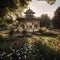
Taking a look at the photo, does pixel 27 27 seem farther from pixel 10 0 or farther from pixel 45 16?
pixel 45 16

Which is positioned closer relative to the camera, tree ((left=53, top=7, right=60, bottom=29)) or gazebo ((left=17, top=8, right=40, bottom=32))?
gazebo ((left=17, top=8, right=40, bottom=32))

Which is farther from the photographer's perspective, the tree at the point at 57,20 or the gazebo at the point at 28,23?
the tree at the point at 57,20

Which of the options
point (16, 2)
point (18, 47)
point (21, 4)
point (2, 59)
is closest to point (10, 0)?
point (16, 2)

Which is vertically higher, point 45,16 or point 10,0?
point 10,0

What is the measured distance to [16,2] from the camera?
22.9 meters

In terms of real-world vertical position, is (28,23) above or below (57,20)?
above

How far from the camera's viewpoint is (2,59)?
12477 millimetres

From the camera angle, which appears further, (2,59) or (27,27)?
(27,27)

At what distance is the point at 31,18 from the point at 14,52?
100ft

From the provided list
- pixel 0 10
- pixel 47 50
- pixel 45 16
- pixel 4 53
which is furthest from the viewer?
pixel 45 16

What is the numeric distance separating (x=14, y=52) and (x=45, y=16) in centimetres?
6072

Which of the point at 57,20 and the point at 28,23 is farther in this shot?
the point at 57,20

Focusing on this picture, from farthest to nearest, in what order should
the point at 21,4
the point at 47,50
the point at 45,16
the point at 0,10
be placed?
the point at 45,16, the point at 21,4, the point at 0,10, the point at 47,50

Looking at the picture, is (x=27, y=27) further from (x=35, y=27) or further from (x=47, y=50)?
(x=47, y=50)
